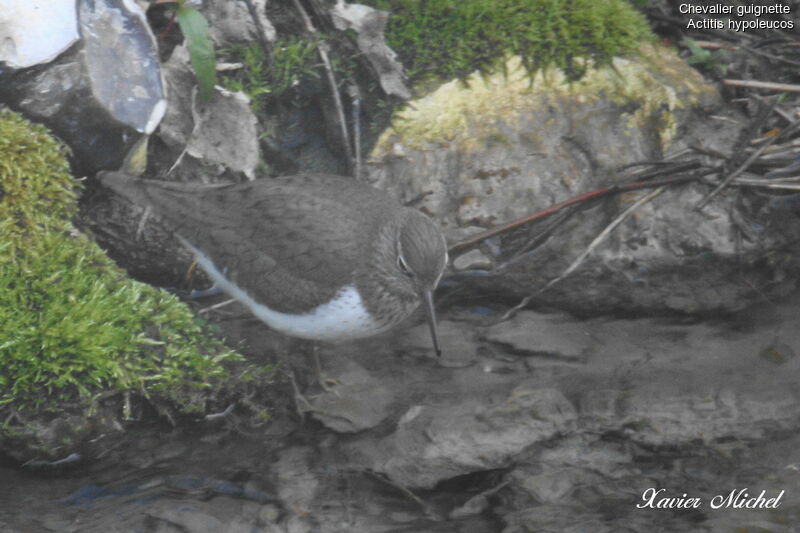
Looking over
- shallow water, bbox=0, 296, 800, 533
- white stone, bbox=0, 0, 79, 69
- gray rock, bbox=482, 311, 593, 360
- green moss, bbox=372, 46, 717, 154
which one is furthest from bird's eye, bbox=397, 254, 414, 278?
white stone, bbox=0, 0, 79, 69

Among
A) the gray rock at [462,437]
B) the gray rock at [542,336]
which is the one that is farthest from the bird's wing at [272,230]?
the gray rock at [542,336]

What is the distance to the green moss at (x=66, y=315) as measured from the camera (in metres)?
4.65

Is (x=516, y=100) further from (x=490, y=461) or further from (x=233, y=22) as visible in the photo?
(x=490, y=461)

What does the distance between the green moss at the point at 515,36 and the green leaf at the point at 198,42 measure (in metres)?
1.48

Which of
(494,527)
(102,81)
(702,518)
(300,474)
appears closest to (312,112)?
(102,81)

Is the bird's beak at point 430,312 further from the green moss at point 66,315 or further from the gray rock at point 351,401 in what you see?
the green moss at point 66,315

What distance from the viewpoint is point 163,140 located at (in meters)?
5.87

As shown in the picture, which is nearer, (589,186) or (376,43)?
(589,186)

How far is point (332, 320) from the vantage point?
495 centimetres

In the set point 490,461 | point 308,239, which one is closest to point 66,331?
point 308,239

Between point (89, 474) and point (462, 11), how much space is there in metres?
4.13
